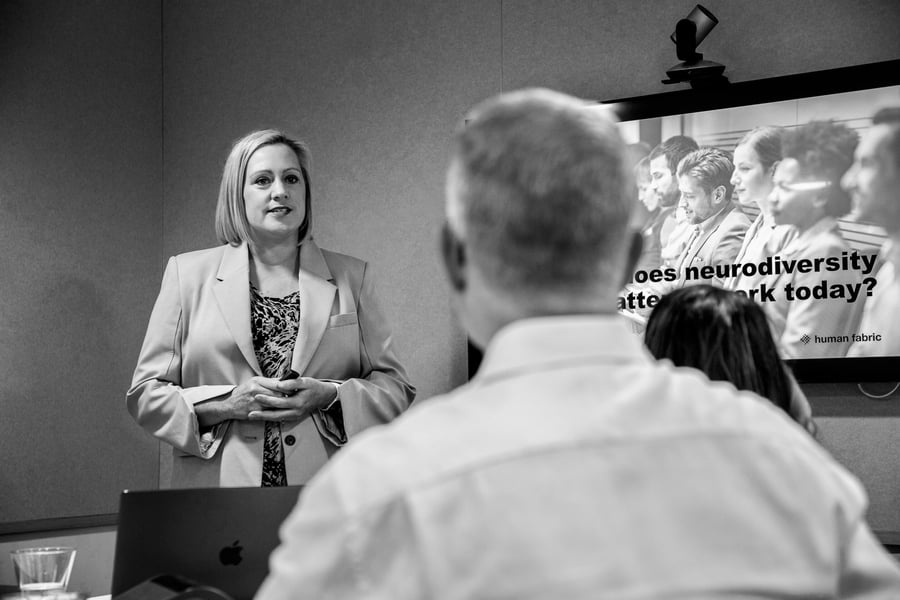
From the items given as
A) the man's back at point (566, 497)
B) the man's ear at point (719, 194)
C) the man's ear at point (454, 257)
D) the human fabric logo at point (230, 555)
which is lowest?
the human fabric logo at point (230, 555)

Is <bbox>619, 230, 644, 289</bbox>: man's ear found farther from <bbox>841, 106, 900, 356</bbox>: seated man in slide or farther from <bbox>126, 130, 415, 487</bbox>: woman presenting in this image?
<bbox>841, 106, 900, 356</bbox>: seated man in slide

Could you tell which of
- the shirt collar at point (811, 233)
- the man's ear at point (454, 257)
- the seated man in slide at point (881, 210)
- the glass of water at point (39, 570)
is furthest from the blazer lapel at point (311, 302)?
the man's ear at point (454, 257)

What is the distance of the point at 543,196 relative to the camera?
2.69 ft

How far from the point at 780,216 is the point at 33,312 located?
2957 millimetres

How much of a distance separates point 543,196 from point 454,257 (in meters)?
0.11

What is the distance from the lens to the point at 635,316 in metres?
3.78

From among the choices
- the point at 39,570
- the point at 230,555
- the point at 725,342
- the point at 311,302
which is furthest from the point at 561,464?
the point at 311,302

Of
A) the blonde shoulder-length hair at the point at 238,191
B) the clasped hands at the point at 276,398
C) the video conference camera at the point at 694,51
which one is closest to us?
the clasped hands at the point at 276,398

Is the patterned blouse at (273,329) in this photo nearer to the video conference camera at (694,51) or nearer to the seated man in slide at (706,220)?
the seated man in slide at (706,220)

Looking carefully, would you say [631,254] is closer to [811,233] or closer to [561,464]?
Answer: [561,464]

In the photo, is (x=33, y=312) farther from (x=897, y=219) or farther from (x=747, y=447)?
(x=747, y=447)

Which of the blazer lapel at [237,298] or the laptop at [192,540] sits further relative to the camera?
the blazer lapel at [237,298]

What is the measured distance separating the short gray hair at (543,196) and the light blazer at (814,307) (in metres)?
2.71

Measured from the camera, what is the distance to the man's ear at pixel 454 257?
2.91ft
